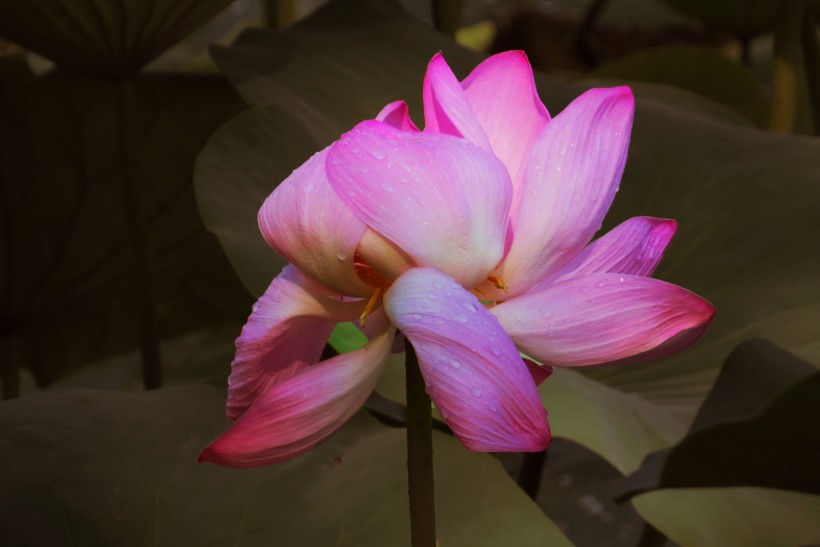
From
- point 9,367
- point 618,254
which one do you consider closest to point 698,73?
point 9,367

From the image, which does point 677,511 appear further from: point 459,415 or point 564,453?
point 564,453

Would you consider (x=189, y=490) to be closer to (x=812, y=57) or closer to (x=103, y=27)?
(x=103, y=27)

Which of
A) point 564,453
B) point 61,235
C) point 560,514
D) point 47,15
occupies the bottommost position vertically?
point 560,514

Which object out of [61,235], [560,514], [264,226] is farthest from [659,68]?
A: [264,226]

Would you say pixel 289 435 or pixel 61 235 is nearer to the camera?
pixel 289 435

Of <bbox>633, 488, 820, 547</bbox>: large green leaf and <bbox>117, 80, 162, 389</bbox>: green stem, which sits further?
<bbox>117, 80, 162, 389</bbox>: green stem

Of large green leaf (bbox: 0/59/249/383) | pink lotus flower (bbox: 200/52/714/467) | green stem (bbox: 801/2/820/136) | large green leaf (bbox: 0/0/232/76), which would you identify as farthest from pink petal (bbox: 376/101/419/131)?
green stem (bbox: 801/2/820/136)

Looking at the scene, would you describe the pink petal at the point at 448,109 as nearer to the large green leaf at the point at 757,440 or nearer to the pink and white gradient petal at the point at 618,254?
the pink and white gradient petal at the point at 618,254

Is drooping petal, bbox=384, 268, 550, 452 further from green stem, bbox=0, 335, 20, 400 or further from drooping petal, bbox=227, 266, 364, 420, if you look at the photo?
green stem, bbox=0, 335, 20, 400
